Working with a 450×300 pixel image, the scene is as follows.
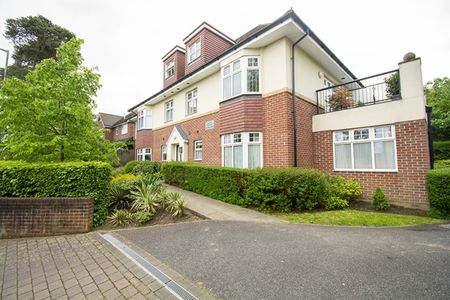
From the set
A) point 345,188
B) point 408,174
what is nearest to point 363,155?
point 408,174

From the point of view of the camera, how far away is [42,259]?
3775 mm

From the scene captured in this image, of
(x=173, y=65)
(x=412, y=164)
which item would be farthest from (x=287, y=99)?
(x=173, y=65)

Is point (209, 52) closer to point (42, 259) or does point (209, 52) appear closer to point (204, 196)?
point (204, 196)

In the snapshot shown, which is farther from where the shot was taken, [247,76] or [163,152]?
[163,152]

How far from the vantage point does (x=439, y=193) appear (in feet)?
19.7

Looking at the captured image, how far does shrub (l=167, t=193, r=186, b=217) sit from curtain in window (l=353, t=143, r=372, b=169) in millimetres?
7546

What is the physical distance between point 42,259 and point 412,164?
11033 mm

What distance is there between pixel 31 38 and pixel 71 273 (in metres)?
29.2

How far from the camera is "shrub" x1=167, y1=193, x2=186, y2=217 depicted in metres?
5.92

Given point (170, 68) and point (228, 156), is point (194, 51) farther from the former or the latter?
point (228, 156)

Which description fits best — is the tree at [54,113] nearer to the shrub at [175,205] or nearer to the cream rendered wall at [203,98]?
the shrub at [175,205]

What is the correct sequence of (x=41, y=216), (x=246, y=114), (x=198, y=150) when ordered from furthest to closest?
1. (x=198, y=150)
2. (x=246, y=114)
3. (x=41, y=216)

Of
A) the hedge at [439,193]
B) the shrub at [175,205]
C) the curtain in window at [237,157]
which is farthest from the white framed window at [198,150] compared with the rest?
the hedge at [439,193]

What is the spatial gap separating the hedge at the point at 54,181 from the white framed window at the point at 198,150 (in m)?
7.43
